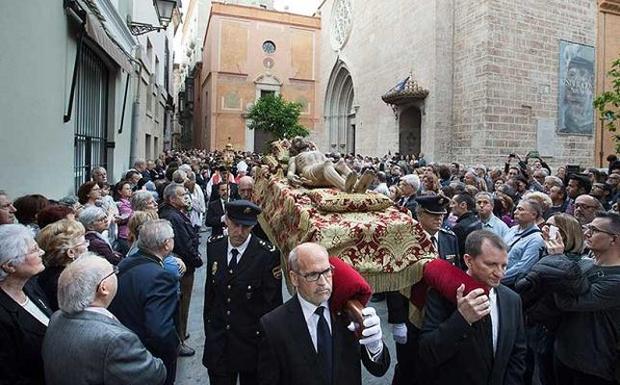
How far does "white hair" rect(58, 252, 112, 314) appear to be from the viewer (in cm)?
192

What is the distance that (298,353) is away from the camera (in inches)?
78.0

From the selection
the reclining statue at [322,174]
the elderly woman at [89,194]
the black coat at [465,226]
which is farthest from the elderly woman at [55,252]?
the black coat at [465,226]

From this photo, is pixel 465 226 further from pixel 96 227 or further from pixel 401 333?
pixel 96 227

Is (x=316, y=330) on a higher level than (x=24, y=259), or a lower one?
lower

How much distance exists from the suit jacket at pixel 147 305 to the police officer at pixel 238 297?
12.1 inches

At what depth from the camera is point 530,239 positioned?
369 cm

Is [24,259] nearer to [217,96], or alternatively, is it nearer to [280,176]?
[280,176]

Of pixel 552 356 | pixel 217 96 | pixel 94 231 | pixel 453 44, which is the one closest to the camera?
pixel 552 356

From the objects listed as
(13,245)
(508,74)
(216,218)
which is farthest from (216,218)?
(508,74)

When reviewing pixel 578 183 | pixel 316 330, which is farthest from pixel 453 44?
pixel 316 330

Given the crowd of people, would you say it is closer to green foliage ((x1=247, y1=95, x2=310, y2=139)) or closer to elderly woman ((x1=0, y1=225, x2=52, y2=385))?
elderly woman ((x1=0, y1=225, x2=52, y2=385))

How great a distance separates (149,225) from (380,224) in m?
1.49

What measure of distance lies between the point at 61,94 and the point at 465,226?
5.10 meters

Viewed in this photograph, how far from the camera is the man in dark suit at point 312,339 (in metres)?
1.97
